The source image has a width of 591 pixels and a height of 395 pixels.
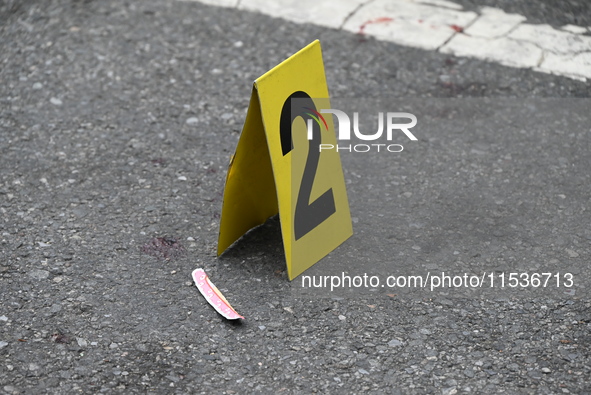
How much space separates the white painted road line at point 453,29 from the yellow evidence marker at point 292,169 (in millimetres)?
2094

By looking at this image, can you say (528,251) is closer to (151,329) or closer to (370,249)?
(370,249)

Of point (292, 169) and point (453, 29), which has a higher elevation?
point (292, 169)

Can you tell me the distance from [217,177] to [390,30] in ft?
6.76

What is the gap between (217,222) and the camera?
3.88 metres

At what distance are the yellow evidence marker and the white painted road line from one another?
209 centimetres

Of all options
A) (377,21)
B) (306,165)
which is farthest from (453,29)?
(306,165)

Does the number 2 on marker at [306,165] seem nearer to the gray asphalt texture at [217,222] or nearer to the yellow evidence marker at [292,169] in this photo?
the yellow evidence marker at [292,169]

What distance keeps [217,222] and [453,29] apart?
2640 millimetres

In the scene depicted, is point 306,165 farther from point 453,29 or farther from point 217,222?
point 453,29

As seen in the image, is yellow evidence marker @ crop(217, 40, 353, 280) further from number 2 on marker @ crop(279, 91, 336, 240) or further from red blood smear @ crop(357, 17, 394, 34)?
red blood smear @ crop(357, 17, 394, 34)

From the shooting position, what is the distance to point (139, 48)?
5336 millimetres

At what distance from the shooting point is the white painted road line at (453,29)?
17.0 feet

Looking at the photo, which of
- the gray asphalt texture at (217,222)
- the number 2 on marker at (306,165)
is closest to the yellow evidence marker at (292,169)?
the number 2 on marker at (306,165)

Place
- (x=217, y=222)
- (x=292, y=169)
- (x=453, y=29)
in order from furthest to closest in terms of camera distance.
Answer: (x=453, y=29), (x=217, y=222), (x=292, y=169)
